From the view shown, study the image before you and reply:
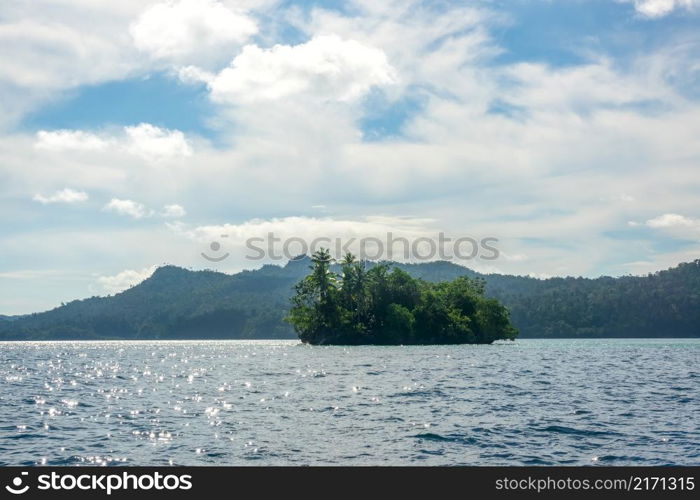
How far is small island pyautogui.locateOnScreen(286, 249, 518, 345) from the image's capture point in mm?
186500

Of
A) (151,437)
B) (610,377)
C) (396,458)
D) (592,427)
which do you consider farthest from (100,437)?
(610,377)

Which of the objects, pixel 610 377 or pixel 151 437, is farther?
pixel 610 377

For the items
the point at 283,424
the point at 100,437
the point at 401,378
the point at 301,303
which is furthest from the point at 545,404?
the point at 301,303

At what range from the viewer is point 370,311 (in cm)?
19200

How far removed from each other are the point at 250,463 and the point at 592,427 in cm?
1801

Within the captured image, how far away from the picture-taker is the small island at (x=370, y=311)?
612 ft

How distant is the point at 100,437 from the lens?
32500 millimetres

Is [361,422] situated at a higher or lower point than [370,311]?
lower

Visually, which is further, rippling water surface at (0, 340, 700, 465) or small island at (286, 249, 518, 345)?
small island at (286, 249, 518, 345)

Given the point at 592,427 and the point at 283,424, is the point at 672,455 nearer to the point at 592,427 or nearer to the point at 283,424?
the point at 592,427

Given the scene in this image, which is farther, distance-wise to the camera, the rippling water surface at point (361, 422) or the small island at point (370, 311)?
the small island at point (370, 311)

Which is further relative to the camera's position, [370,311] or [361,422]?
[370,311]
